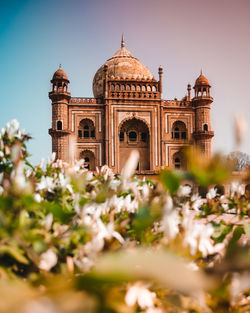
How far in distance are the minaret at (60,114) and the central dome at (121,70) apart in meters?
3.60

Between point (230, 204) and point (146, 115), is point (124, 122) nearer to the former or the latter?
point (146, 115)

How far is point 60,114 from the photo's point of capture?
57.6 ft

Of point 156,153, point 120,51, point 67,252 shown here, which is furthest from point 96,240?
point 120,51

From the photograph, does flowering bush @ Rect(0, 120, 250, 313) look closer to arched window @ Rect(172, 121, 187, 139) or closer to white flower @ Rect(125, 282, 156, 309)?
white flower @ Rect(125, 282, 156, 309)

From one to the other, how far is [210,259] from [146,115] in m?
17.9

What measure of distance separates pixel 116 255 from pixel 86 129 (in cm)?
1868

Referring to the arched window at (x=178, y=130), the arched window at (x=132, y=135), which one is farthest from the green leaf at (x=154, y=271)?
the arched window at (x=178, y=130)

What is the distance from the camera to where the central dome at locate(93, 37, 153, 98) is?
20.8 meters

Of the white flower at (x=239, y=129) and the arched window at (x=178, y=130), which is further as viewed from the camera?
the arched window at (x=178, y=130)

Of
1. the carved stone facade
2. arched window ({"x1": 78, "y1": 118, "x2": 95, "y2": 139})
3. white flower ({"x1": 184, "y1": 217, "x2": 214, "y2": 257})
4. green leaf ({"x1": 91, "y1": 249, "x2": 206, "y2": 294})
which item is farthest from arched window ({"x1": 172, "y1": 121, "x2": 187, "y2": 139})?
green leaf ({"x1": 91, "y1": 249, "x2": 206, "y2": 294})

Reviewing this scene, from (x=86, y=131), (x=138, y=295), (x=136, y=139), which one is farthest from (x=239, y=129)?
(x=136, y=139)

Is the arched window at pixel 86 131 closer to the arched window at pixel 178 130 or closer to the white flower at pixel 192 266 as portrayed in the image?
Result: the arched window at pixel 178 130

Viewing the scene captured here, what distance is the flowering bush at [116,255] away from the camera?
0.30 meters

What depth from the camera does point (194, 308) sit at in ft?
2.33
